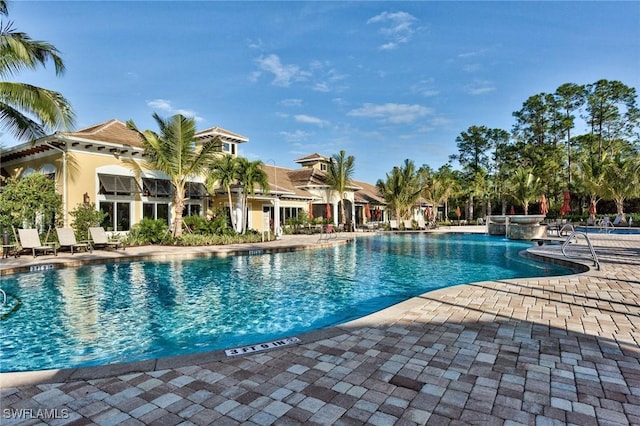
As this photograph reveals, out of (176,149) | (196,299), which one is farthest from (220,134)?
(196,299)

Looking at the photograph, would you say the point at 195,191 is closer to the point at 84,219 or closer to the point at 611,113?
the point at 84,219

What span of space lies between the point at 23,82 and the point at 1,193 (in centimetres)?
508

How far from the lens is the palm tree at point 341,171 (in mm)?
29797

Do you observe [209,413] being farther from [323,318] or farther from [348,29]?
[348,29]

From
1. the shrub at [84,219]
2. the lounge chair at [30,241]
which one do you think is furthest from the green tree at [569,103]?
the lounge chair at [30,241]

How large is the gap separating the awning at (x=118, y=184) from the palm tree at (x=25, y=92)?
168 inches

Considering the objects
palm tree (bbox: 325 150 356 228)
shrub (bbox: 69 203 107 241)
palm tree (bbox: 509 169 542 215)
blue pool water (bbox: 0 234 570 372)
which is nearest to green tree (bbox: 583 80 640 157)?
palm tree (bbox: 509 169 542 215)

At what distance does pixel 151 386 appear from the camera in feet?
10.6

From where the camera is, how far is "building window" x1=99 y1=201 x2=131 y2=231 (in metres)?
17.6

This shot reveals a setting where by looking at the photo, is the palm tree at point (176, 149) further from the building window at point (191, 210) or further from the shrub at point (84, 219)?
the shrub at point (84, 219)

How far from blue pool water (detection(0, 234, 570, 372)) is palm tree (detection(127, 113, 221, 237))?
19.4 ft

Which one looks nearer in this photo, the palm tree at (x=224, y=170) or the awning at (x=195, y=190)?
the palm tree at (x=224, y=170)

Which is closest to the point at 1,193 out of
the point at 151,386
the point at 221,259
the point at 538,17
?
the point at 221,259

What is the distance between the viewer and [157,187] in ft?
65.2
